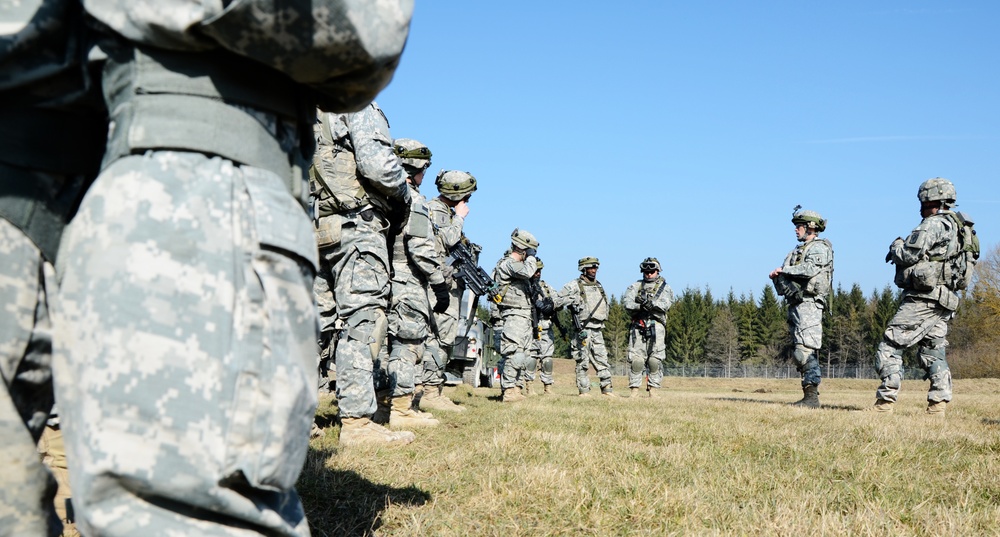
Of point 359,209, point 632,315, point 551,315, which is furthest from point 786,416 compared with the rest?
point 551,315

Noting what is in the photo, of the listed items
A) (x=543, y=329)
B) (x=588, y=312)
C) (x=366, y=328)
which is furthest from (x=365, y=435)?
(x=543, y=329)

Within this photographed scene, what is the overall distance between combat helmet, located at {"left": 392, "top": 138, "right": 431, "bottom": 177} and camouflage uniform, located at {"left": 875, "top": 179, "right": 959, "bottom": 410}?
621 cm

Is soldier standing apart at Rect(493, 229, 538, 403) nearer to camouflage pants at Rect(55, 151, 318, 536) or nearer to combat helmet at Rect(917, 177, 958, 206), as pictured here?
combat helmet at Rect(917, 177, 958, 206)

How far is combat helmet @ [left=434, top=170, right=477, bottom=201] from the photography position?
32.3ft

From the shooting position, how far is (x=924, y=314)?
32.4 feet

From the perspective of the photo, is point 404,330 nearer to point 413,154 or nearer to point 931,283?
point 413,154

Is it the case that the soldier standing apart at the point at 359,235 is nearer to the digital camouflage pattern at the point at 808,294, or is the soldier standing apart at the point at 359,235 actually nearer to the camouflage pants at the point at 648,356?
the digital camouflage pattern at the point at 808,294

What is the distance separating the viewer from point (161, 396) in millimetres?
1336

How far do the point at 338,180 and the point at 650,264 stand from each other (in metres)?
10.7

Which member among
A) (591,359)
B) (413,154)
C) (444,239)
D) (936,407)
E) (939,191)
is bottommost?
(936,407)

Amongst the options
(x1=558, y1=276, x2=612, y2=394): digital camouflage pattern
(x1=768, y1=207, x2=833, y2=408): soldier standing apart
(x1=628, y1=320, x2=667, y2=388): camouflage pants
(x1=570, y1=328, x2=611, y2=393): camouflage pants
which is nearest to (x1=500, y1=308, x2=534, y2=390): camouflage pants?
(x1=570, y1=328, x2=611, y2=393): camouflage pants

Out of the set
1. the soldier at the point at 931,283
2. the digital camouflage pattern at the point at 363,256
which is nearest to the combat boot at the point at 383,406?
the digital camouflage pattern at the point at 363,256

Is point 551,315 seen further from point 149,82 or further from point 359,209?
point 149,82

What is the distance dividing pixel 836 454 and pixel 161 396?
4.78m
